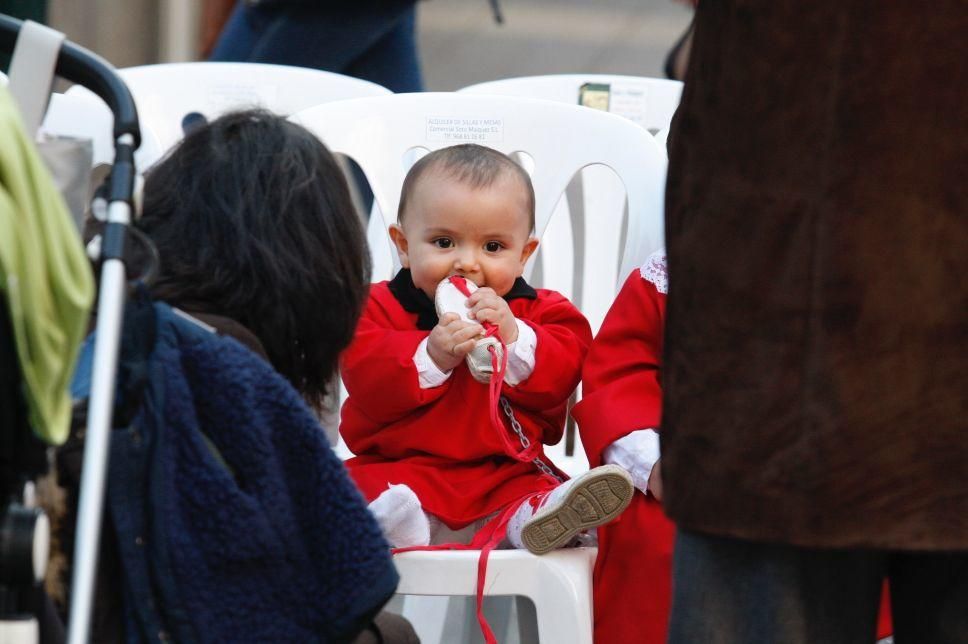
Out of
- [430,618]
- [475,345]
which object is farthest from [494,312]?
[430,618]

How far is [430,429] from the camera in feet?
7.88

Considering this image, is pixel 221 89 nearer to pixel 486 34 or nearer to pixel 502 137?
pixel 502 137

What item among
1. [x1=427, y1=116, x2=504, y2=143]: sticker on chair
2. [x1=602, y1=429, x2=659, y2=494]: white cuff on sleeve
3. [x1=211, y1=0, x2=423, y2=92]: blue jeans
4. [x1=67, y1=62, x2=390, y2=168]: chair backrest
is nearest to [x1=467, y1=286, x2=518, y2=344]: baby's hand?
[x1=602, y1=429, x2=659, y2=494]: white cuff on sleeve

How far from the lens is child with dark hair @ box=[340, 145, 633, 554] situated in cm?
232

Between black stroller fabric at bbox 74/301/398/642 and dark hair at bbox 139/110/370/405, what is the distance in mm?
191

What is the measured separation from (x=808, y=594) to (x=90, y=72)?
0.99 meters

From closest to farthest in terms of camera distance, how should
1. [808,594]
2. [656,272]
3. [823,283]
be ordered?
[823,283]
[808,594]
[656,272]

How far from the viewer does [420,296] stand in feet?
8.23

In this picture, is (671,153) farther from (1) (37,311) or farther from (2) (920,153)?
(1) (37,311)

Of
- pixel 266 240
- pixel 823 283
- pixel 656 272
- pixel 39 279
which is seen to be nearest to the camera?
pixel 39 279

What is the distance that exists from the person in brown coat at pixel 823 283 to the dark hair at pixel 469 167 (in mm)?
976

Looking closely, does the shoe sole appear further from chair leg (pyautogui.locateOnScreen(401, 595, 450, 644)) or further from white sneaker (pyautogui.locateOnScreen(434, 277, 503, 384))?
chair leg (pyautogui.locateOnScreen(401, 595, 450, 644))

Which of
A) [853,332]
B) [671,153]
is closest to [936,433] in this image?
[853,332]

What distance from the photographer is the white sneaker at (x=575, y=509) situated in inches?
77.9
